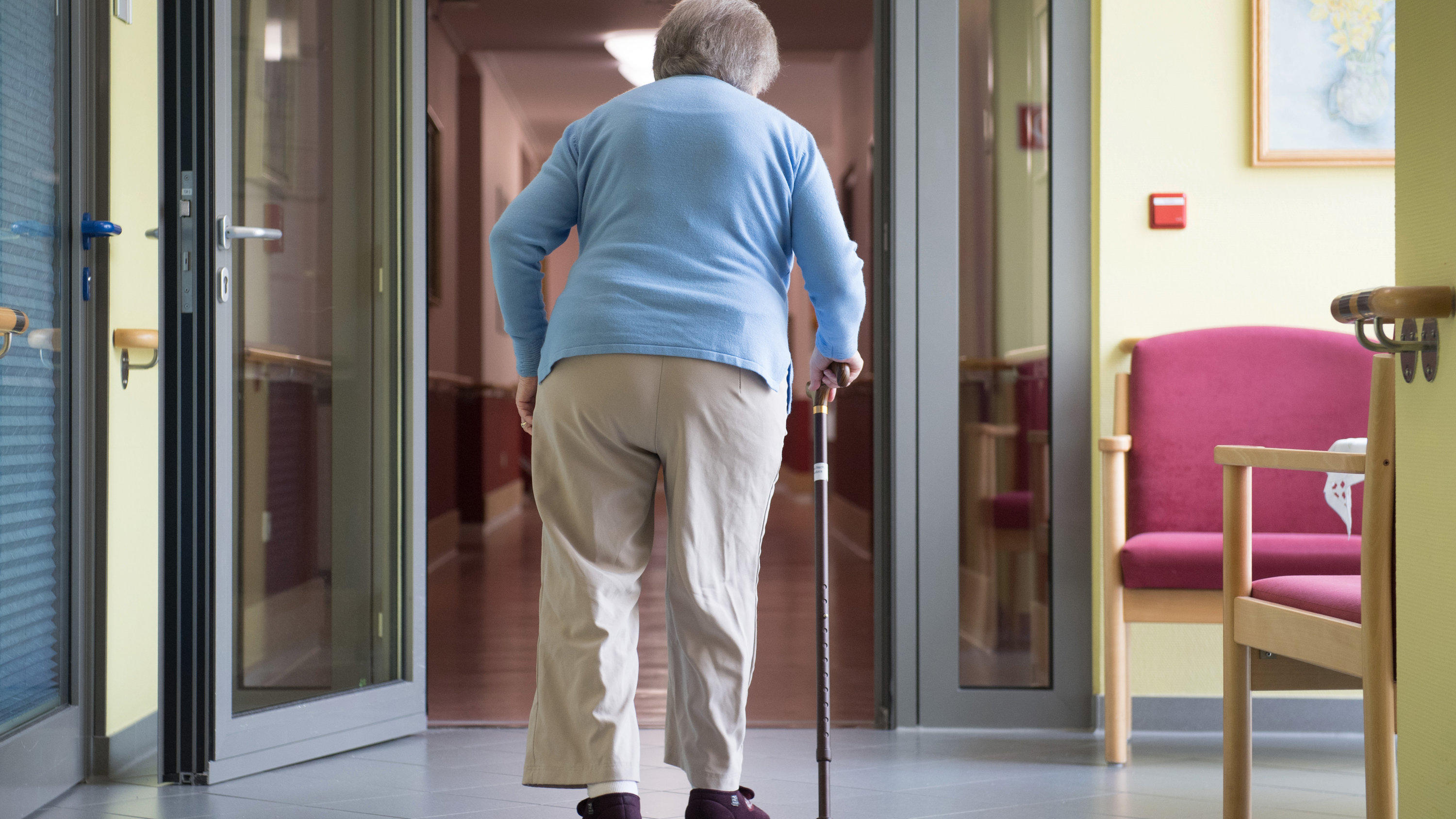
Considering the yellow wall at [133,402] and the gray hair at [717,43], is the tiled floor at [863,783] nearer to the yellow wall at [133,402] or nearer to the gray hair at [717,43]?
the yellow wall at [133,402]

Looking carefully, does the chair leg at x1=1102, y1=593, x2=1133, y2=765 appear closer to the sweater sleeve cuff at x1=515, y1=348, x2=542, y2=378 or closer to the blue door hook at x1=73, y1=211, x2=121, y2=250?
the sweater sleeve cuff at x1=515, y1=348, x2=542, y2=378

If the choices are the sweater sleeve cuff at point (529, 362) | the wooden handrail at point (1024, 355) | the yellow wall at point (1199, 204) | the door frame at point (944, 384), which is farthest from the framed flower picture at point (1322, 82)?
the sweater sleeve cuff at point (529, 362)

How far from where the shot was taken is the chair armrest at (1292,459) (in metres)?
1.59

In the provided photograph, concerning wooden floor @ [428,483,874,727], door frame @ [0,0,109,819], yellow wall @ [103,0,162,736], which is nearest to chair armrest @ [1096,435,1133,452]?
wooden floor @ [428,483,874,727]

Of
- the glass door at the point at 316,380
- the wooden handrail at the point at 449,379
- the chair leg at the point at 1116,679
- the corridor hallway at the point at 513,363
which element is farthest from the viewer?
the wooden handrail at the point at 449,379

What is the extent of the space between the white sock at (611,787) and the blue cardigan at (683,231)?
1.84ft

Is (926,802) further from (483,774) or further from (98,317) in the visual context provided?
(98,317)

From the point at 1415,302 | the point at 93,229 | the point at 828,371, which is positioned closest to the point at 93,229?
the point at 93,229

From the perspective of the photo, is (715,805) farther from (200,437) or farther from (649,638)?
(649,638)

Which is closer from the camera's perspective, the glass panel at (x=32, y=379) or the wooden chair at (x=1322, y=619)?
the wooden chair at (x=1322, y=619)

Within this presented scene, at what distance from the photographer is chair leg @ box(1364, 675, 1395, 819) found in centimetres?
149

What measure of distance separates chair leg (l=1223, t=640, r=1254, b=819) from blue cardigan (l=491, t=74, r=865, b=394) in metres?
0.77

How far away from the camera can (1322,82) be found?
9.20 feet

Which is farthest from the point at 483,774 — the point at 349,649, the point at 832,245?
the point at 832,245
